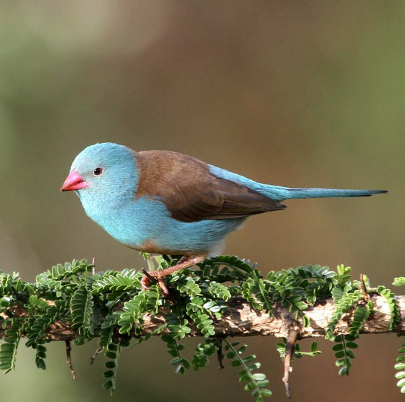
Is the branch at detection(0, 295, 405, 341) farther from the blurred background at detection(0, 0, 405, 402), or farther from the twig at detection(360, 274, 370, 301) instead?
the blurred background at detection(0, 0, 405, 402)

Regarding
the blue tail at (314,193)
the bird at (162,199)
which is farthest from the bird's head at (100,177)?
the blue tail at (314,193)

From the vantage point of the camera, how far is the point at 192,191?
4.73 metres

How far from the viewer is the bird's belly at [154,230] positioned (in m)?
4.47

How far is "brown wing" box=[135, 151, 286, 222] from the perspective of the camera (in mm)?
4664

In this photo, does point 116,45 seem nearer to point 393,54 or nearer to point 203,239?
point 393,54

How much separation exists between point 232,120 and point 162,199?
3.74m

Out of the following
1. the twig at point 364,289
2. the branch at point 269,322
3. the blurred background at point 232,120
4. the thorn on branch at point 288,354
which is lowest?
the thorn on branch at point 288,354

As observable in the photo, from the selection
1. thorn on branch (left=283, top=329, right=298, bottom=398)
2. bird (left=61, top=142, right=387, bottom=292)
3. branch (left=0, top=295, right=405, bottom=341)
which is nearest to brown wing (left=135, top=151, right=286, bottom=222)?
bird (left=61, top=142, right=387, bottom=292)

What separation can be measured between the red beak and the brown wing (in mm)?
370

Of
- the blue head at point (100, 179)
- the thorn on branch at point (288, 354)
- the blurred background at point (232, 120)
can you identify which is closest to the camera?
the thorn on branch at point (288, 354)

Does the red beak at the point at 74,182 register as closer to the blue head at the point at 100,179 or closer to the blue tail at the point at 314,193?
the blue head at the point at 100,179

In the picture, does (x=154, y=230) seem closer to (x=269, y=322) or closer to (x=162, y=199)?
(x=162, y=199)

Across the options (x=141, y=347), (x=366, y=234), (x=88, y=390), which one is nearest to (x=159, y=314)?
(x=88, y=390)

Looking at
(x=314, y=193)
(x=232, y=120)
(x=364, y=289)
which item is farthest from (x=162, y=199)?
(x=232, y=120)
